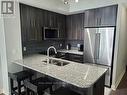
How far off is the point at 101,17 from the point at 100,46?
34.5 inches

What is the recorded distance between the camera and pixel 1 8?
2393mm

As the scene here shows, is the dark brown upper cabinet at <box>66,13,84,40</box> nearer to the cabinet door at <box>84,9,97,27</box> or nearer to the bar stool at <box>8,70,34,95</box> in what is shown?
the cabinet door at <box>84,9,97,27</box>

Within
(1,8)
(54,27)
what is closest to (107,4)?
(54,27)

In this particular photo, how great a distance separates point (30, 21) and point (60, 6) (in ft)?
3.82

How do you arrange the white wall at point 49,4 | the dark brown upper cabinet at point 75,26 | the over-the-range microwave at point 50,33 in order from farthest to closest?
the dark brown upper cabinet at point 75,26 → the over-the-range microwave at point 50,33 → the white wall at point 49,4

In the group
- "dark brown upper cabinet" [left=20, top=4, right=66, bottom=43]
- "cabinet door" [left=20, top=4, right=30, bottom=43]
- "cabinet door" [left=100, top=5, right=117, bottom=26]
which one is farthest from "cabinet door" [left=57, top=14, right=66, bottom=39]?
"cabinet door" [left=100, top=5, right=117, bottom=26]

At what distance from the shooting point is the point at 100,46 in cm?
311

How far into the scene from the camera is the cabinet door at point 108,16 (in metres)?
2.88

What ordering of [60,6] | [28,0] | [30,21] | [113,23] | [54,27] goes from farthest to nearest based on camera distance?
[54,27] < [60,6] < [30,21] < [113,23] < [28,0]

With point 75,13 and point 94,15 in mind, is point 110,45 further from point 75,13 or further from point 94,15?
point 75,13

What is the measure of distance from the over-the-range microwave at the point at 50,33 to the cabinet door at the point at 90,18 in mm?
1136

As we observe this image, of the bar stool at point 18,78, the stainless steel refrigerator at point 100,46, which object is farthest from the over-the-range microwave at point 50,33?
the bar stool at point 18,78

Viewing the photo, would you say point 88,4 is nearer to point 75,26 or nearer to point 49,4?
point 75,26

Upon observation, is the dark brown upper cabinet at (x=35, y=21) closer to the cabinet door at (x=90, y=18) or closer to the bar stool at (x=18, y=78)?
A: the bar stool at (x=18, y=78)
